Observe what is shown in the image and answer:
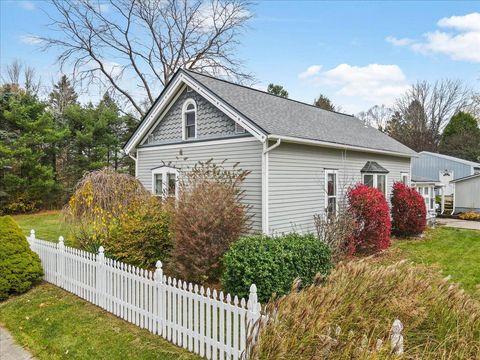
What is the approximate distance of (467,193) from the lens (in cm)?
2316

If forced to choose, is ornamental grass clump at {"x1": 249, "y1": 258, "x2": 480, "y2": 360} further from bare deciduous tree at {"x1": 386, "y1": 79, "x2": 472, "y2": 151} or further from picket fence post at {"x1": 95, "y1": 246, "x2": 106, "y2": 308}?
bare deciduous tree at {"x1": 386, "y1": 79, "x2": 472, "y2": 151}

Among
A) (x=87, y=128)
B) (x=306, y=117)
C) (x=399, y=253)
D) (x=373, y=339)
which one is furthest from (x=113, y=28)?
(x=373, y=339)

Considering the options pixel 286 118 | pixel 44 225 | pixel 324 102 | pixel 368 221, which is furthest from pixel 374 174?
pixel 324 102

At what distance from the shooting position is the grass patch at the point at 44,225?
13.8 meters

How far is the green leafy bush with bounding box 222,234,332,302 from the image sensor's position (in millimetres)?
5984

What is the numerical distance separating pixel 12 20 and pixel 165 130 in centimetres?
1068

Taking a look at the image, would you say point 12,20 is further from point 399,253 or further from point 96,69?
point 399,253

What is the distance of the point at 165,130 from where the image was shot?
12.4m

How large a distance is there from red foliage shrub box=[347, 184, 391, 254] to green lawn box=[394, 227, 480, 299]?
42.0 inches

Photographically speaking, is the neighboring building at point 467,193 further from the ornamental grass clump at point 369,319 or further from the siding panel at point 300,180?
the ornamental grass clump at point 369,319

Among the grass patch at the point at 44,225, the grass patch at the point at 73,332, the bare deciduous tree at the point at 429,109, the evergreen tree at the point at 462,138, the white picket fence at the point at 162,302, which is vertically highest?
the bare deciduous tree at the point at 429,109

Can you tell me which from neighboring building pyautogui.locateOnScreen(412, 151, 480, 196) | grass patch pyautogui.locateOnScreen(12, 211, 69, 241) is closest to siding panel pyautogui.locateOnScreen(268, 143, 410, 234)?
grass patch pyautogui.locateOnScreen(12, 211, 69, 241)

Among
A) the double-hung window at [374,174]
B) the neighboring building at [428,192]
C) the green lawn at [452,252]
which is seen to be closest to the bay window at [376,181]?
the double-hung window at [374,174]

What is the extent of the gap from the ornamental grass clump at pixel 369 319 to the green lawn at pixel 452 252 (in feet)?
5.71
